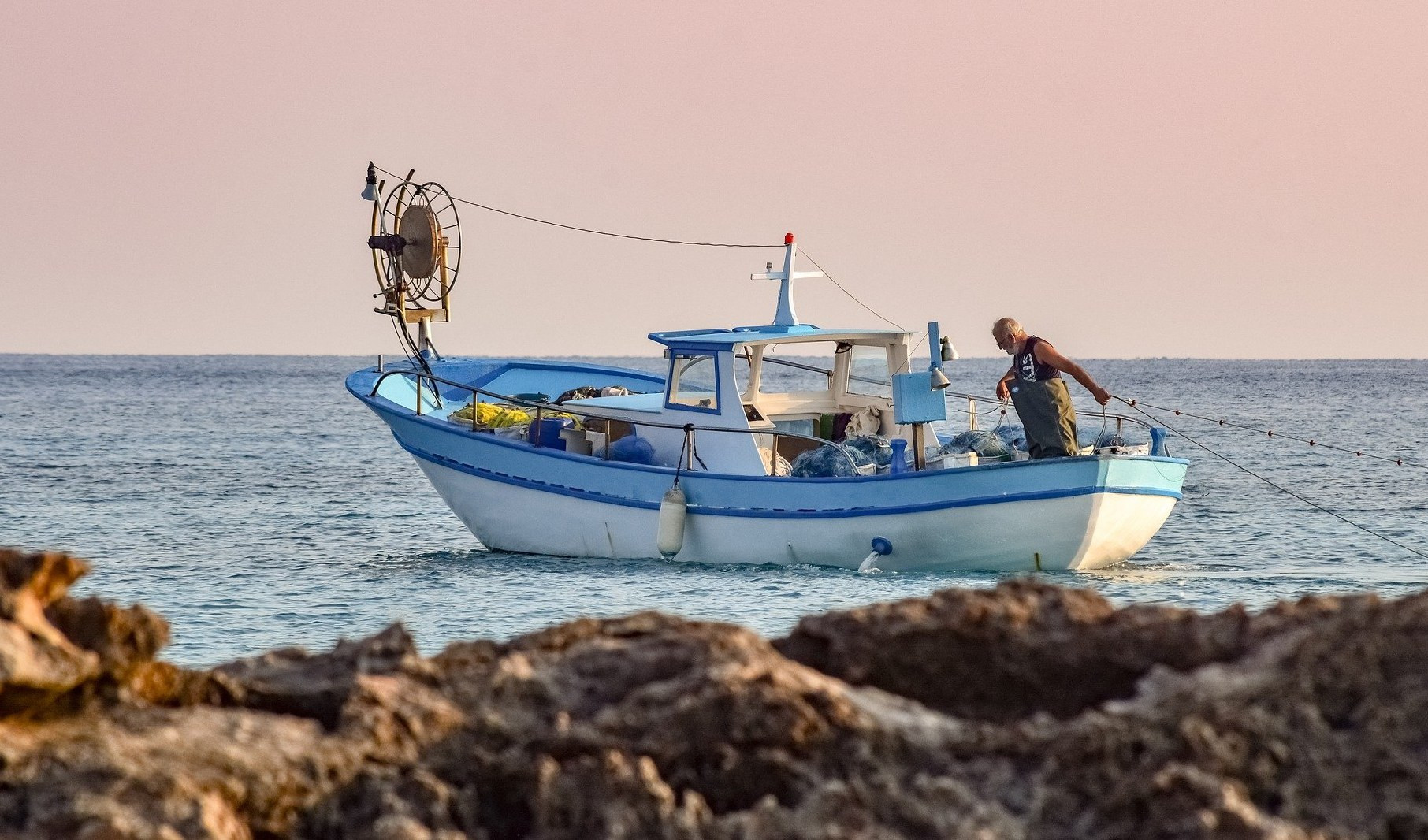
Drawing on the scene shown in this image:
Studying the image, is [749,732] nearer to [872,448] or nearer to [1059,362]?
[1059,362]

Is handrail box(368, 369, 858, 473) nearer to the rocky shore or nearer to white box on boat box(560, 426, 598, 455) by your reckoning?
white box on boat box(560, 426, 598, 455)

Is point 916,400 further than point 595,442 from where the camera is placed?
No

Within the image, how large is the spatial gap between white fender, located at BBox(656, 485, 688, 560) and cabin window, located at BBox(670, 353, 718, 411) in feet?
2.86

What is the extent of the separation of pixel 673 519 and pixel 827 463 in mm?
1485

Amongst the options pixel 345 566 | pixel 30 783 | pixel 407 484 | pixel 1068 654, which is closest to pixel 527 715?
pixel 30 783

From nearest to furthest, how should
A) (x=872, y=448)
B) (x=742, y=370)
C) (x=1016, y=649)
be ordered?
(x=1016, y=649) < (x=872, y=448) < (x=742, y=370)

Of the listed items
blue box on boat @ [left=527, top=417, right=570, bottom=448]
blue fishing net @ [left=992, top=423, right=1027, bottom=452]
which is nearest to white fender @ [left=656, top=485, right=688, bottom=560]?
blue box on boat @ [left=527, top=417, right=570, bottom=448]

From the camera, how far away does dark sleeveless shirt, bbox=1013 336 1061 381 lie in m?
12.3

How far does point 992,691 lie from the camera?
13.8 ft

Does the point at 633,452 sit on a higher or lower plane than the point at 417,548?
higher

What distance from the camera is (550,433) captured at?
15898 mm

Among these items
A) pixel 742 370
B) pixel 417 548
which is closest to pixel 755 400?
pixel 742 370

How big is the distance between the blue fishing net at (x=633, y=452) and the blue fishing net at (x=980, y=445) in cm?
269

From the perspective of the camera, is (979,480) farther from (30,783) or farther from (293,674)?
(30,783)
